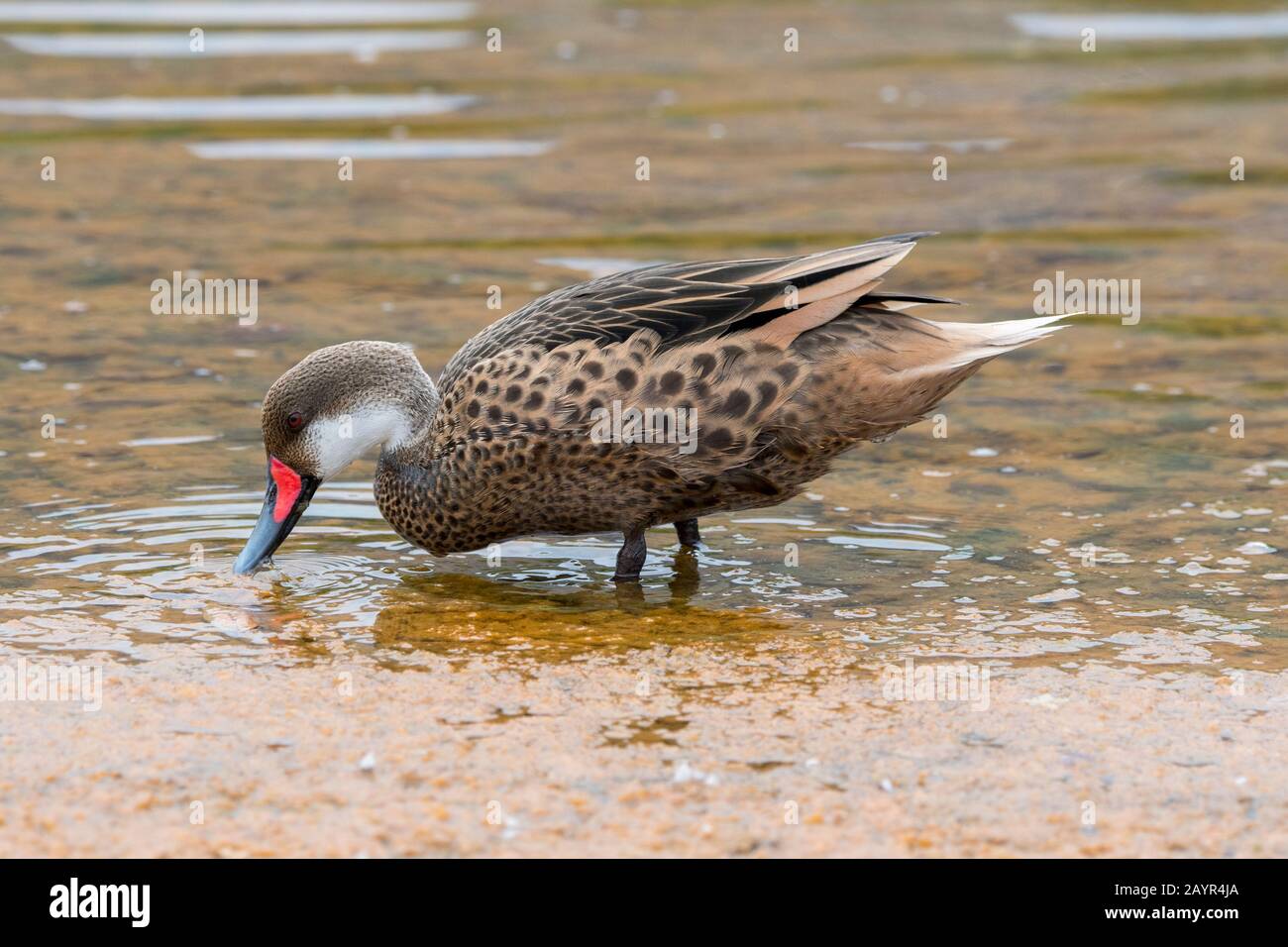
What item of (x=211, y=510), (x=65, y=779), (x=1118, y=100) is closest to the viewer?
(x=65, y=779)

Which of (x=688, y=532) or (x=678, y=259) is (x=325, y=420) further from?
(x=678, y=259)

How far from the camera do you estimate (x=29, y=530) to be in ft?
22.3

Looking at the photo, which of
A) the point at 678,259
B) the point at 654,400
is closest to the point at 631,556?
the point at 654,400

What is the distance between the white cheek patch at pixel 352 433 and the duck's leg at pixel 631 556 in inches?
34.3

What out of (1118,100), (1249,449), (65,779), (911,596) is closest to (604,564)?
(911,596)

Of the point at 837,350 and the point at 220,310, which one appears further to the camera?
the point at 220,310

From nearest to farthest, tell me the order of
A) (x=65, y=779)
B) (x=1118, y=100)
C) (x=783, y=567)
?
1. (x=65, y=779)
2. (x=783, y=567)
3. (x=1118, y=100)

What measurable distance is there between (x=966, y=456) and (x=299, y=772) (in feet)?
13.1

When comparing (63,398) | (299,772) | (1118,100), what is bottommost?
(299,772)

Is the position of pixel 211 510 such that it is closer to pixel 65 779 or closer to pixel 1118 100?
pixel 65 779

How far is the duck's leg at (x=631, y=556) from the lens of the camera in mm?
6461

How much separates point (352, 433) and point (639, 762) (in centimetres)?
216

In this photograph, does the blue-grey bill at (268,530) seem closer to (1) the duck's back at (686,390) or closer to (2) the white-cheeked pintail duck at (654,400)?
(2) the white-cheeked pintail duck at (654,400)

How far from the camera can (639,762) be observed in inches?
192
